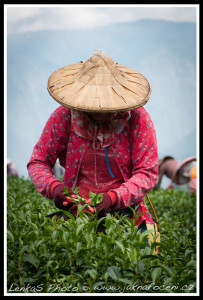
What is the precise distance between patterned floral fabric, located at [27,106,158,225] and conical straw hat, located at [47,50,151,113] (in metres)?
0.21

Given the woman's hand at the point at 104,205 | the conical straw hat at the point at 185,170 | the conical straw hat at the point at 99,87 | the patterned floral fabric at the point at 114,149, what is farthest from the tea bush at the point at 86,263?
the conical straw hat at the point at 185,170

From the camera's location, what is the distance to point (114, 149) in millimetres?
3355

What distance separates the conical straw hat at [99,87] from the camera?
118 inches

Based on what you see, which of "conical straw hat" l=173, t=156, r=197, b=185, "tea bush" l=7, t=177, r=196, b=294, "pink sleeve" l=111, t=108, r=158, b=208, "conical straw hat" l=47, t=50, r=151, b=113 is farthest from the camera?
"conical straw hat" l=173, t=156, r=197, b=185

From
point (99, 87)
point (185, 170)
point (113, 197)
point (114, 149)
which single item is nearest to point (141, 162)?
point (114, 149)

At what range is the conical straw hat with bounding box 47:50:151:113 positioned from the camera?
9.85ft

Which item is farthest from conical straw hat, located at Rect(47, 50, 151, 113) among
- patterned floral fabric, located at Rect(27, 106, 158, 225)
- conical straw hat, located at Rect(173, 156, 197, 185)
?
conical straw hat, located at Rect(173, 156, 197, 185)

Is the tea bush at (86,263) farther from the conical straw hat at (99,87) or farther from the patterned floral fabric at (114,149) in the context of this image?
the conical straw hat at (99,87)

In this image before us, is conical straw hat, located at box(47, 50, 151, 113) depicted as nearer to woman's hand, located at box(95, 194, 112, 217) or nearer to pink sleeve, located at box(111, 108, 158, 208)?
pink sleeve, located at box(111, 108, 158, 208)

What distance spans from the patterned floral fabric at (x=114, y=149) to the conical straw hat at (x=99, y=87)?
0.68 ft

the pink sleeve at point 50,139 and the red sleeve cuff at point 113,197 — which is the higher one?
the pink sleeve at point 50,139

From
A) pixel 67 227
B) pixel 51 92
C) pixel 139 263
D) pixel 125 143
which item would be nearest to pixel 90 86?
pixel 51 92

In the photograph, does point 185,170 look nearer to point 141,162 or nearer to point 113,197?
point 141,162

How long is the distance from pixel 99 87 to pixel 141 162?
581mm
